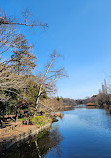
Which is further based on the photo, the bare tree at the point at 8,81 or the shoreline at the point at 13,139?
the shoreline at the point at 13,139

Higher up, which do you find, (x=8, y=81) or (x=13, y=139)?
(x=8, y=81)

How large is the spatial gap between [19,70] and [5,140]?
13.4ft

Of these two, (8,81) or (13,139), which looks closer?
(8,81)

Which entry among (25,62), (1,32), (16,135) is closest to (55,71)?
(25,62)

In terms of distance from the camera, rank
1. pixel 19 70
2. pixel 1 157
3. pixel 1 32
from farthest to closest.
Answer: pixel 19 70
pixel 1 157
pixel 1 32

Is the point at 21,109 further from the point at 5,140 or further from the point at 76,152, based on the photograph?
the point at 76,152

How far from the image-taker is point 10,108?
30.4ft

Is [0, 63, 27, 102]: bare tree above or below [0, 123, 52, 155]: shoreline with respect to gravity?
above

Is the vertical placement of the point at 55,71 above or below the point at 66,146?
above

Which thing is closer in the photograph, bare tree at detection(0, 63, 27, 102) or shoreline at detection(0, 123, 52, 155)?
bare tree at detection(0, 63, 27, 102)

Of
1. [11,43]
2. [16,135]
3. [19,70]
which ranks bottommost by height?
[16,135]

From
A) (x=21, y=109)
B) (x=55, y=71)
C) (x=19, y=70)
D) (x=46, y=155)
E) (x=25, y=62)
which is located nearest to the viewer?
(x=46, y=155)

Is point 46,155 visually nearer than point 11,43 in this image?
No

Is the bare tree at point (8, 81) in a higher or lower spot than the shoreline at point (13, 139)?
higher
